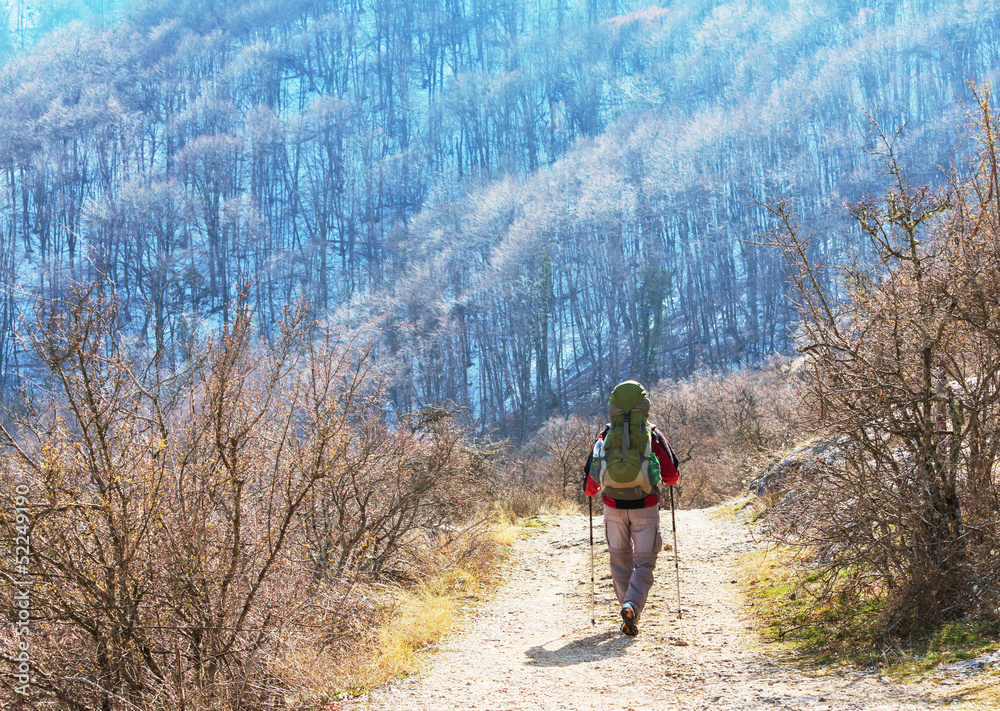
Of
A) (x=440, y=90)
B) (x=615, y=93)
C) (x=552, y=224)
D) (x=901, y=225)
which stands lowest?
(x=901, y=225)

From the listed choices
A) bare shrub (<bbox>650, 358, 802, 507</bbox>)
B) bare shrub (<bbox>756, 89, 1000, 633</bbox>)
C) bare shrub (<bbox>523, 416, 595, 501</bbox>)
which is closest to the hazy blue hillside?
bare shrub (<bbox>523, 416, 595, 501</bbox>)

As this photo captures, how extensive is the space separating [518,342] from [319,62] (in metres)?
59.4

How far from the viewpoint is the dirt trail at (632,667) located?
365 centimetres

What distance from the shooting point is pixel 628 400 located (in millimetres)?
5812

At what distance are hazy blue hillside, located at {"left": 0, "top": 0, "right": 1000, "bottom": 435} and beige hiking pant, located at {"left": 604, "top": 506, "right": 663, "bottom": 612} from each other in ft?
73.4

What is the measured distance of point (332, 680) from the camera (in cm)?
448

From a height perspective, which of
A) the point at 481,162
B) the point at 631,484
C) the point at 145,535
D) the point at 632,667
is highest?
the point at 481,162

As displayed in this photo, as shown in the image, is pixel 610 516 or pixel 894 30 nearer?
pixel 610 516

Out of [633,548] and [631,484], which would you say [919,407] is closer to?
[631,484]

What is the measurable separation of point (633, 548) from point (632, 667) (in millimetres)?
1230

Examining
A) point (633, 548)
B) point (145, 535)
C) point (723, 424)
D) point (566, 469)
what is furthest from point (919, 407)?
point (723, 424)

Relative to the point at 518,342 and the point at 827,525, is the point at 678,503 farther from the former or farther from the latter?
the point at 518,342

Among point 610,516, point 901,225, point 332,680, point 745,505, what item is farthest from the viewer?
point 745,505

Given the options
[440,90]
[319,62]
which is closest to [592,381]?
[440,90]
